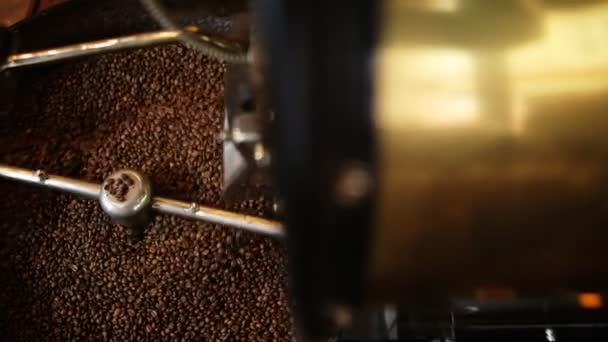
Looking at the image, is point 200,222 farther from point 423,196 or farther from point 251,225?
point 423,196

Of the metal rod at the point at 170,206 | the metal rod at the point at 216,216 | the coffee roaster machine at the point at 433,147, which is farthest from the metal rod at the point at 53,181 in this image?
the coffee roaster machine at the point at 433,147

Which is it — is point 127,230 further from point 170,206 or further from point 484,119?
point 484,119

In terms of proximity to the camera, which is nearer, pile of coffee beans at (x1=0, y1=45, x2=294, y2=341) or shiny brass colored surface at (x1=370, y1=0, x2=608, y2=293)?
shiny brass colored surface at (x1=370, y1=0, x2=608, y2=293)

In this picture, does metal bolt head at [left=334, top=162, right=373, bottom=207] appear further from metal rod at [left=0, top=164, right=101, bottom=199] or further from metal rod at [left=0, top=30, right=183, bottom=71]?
metal rod at [left=0, top=164, right=101, bottom=199]

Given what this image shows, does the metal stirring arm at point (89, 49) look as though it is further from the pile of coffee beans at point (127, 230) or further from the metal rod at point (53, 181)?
the metal rod at point (53, 181)

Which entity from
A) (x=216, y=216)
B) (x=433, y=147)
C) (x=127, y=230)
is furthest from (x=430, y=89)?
(x=127, y=230)

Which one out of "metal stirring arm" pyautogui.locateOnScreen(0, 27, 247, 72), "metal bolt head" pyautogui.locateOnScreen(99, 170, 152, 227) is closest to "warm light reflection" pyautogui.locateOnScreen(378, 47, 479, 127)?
"metal stirring arm" pyautogui.locateOnScreen(0, 27, 247, 72)
